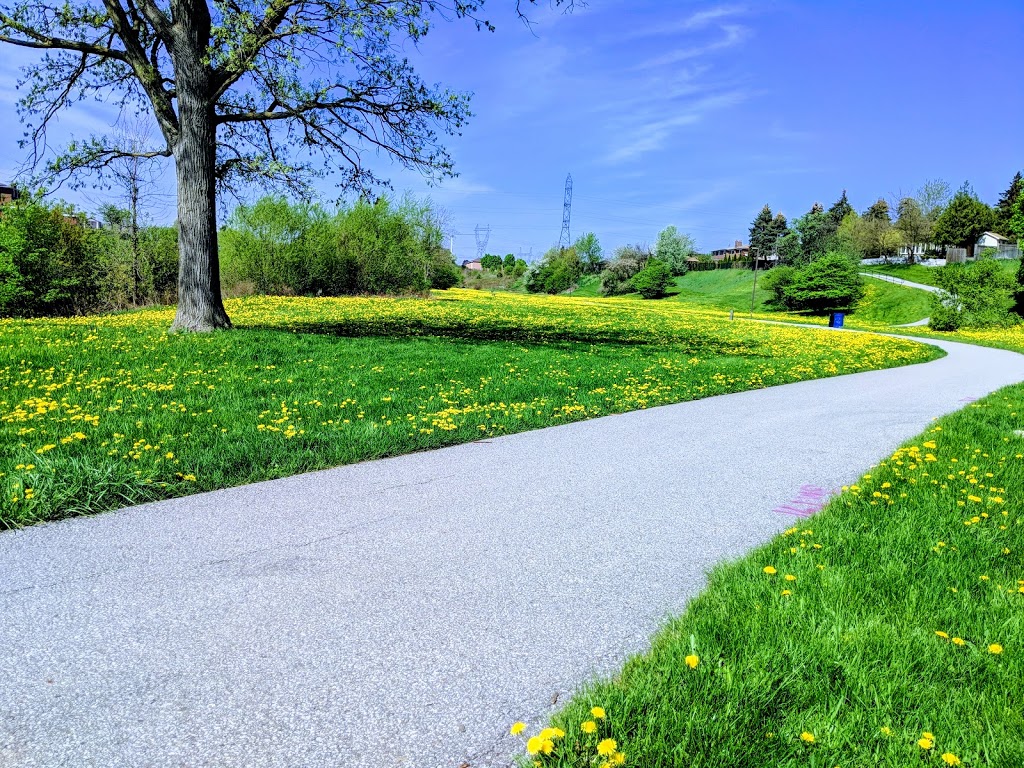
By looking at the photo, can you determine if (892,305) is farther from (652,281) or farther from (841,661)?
(841,661)

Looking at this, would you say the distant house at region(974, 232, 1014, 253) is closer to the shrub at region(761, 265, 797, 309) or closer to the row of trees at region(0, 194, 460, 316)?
the shrub at region(761, 265, 797, 309)

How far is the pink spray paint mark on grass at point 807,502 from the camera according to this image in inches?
174

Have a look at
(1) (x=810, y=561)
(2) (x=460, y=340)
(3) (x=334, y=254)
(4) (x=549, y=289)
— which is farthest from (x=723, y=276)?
(1) (x=810, y=561)

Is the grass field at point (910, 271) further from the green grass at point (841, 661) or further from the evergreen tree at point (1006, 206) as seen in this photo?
the green grass at point (841, 661)

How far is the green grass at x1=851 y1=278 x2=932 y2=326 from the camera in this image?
143ft

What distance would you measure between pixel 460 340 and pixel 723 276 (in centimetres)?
7241

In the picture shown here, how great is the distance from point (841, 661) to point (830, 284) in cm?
5398

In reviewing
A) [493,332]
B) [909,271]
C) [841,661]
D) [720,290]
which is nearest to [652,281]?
[720,290]

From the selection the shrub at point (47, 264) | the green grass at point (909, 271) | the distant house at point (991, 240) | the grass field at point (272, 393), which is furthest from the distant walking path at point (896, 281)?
the shrub at point (47, 264)

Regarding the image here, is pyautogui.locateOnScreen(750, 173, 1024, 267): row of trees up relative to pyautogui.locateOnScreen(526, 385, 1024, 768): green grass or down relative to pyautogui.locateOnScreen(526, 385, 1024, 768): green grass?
up

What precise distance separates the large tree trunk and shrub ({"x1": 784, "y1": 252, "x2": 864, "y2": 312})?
49.1 metres

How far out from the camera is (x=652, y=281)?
73.0 meters


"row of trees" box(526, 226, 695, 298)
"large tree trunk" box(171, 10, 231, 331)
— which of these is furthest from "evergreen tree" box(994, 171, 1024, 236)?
"large tree trunk" box(171, 10, 231, 331)

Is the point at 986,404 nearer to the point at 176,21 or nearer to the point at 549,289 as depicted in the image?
the point at 176,21
